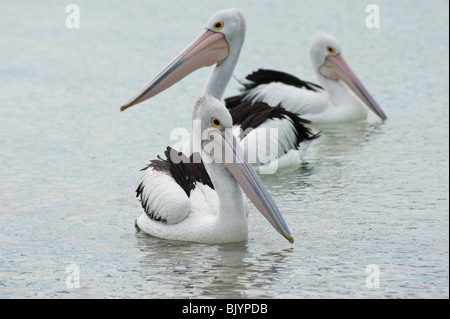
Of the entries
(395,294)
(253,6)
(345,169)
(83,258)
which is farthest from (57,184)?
(253,6)

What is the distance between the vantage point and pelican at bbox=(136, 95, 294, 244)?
4.34 metres

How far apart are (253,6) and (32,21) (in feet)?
12.0

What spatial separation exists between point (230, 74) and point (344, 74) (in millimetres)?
2302

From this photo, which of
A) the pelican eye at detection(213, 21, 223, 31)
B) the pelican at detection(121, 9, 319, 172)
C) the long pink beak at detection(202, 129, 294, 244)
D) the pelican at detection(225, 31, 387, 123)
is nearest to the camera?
the long pink beak at detection(202, 129, 294, 244)

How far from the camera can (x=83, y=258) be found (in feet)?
14.2

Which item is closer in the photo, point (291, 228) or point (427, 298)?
point (427, 298)

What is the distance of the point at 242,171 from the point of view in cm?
434

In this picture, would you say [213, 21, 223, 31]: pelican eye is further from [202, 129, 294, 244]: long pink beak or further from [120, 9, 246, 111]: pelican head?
[202, 129, 294, 244]: long pink beak

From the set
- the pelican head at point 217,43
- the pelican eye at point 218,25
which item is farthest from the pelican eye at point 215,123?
the pelican eye at point 218,25

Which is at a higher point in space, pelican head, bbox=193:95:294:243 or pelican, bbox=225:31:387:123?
pelican, bbox=225:31:387:123

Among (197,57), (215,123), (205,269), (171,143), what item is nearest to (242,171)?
(215,123)

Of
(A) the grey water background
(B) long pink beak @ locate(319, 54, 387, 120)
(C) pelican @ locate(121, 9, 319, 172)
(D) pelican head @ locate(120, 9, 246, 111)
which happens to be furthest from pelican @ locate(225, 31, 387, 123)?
(D) pelican head @ locate(120, 9, 246, 111)
